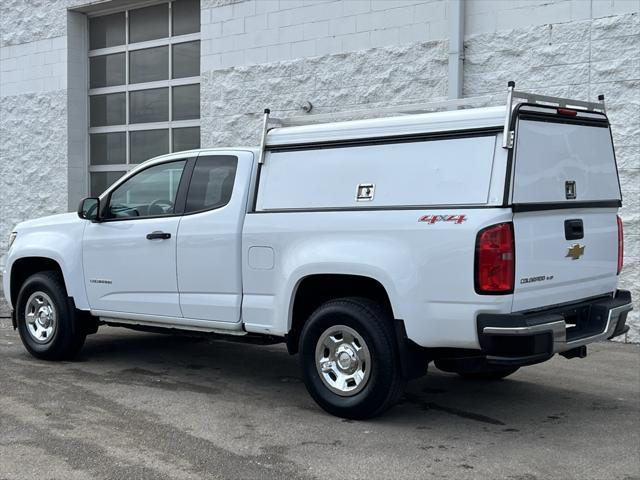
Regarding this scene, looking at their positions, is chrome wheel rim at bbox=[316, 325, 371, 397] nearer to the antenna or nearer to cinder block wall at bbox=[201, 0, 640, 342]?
the antenna

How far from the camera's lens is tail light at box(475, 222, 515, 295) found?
5141 mm

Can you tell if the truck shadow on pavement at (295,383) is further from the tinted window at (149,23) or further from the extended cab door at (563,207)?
the tinted window at (149,23)

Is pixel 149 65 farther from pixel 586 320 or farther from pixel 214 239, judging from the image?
pixel 586 320

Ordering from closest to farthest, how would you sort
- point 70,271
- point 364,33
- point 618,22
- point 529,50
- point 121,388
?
point 121,388
point 70,271
point 618,22
point 529,50
point 364,33

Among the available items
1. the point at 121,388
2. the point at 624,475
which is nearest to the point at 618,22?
the point at 624,475

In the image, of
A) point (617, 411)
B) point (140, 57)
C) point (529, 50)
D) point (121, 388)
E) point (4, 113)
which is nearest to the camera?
point (617, 411)

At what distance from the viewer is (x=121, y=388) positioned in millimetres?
6770

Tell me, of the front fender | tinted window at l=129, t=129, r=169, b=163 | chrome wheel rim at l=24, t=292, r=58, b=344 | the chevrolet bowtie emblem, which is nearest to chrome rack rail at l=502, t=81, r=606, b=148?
the chevrolet bowtie emblem

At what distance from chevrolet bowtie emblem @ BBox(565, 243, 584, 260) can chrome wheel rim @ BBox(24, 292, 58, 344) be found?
182 inches

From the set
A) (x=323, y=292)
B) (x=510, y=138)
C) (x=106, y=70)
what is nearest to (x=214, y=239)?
(x=323, y=292)

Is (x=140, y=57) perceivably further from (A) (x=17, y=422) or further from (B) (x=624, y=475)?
(B) (x=624, y=475)

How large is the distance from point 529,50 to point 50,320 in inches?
236

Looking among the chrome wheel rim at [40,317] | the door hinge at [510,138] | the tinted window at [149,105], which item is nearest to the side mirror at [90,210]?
the chrome wheel rim at [40,317]

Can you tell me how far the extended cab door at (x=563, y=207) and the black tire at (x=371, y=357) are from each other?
91cm
